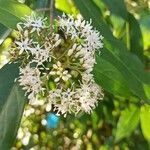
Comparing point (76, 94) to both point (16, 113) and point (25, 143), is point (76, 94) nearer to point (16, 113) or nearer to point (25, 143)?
point (16, 113)

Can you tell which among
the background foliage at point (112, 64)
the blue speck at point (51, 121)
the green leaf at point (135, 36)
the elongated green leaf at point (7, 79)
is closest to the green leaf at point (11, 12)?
the background foliage at point (112, 64)

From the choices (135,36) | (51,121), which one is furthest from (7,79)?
(51,121)

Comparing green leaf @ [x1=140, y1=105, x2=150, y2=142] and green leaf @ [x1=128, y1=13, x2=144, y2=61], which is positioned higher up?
green leaf @ [x1=128, y1=13, x2=144, y2=61]

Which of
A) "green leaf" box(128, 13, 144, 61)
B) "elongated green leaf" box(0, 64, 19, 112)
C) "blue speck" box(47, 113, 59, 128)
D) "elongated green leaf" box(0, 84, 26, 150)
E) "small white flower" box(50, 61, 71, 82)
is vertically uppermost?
"small white flower" box(50, 61, 71, 82)

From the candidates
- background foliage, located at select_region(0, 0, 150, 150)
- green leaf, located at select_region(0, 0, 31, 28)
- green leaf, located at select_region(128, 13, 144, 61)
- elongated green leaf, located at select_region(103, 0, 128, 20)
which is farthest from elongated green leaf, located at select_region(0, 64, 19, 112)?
green leaf, located at select_region(128, 13, 144, 61)

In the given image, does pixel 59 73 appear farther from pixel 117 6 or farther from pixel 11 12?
pixel 117 6

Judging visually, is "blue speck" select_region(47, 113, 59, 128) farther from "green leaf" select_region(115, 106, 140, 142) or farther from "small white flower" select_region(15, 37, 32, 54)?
"small white flower" select_region(15, 37, 32, 54)

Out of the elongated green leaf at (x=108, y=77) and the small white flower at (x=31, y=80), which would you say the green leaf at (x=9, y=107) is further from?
the elongated green leaf at (x=108, y=77)
